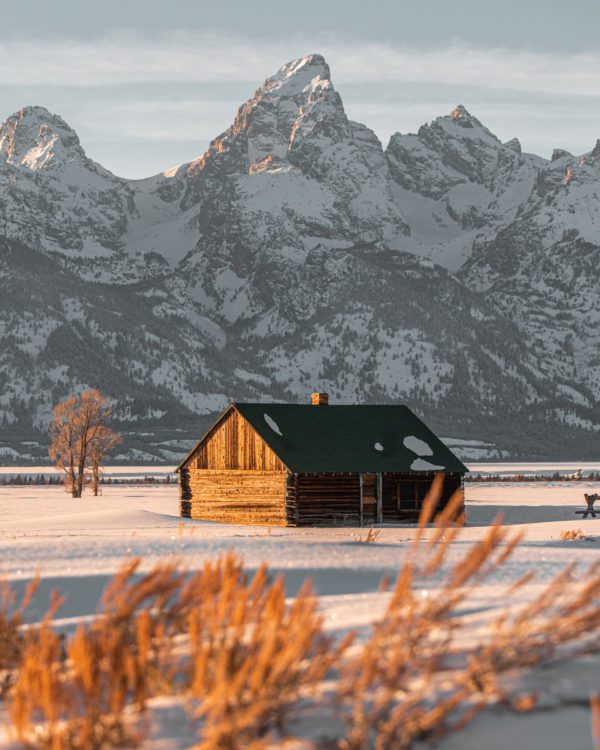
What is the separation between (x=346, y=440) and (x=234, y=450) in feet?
14.2

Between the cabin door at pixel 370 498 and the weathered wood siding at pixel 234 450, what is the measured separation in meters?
3.33

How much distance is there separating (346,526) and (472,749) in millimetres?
36450

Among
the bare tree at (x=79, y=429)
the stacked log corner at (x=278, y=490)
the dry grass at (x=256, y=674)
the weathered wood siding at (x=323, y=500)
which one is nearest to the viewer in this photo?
the dry grass at (x=256, y=674)

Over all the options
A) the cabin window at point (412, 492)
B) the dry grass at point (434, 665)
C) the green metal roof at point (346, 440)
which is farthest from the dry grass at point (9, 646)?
the cabin window at point (412, 492)

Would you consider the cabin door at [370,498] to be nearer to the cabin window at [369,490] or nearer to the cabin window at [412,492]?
the cabin window at [369,490]

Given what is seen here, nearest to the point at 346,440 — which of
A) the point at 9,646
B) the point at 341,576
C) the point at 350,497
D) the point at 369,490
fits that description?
the point at 369,490

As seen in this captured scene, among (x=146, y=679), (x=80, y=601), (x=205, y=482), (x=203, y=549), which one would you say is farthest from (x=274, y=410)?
(x=146, y=679)

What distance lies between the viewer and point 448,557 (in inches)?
653

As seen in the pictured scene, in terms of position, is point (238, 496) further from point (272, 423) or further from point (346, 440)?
point (346, 440)

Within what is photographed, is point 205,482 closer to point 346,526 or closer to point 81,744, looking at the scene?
point 346,526

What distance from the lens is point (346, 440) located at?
145 feet

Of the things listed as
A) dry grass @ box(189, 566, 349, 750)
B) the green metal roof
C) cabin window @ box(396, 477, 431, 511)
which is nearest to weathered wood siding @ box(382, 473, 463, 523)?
cabin window @ box(396, 477, 431, 511)

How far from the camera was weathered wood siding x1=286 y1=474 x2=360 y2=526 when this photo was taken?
42.1m

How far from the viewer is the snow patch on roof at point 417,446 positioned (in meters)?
44.4
